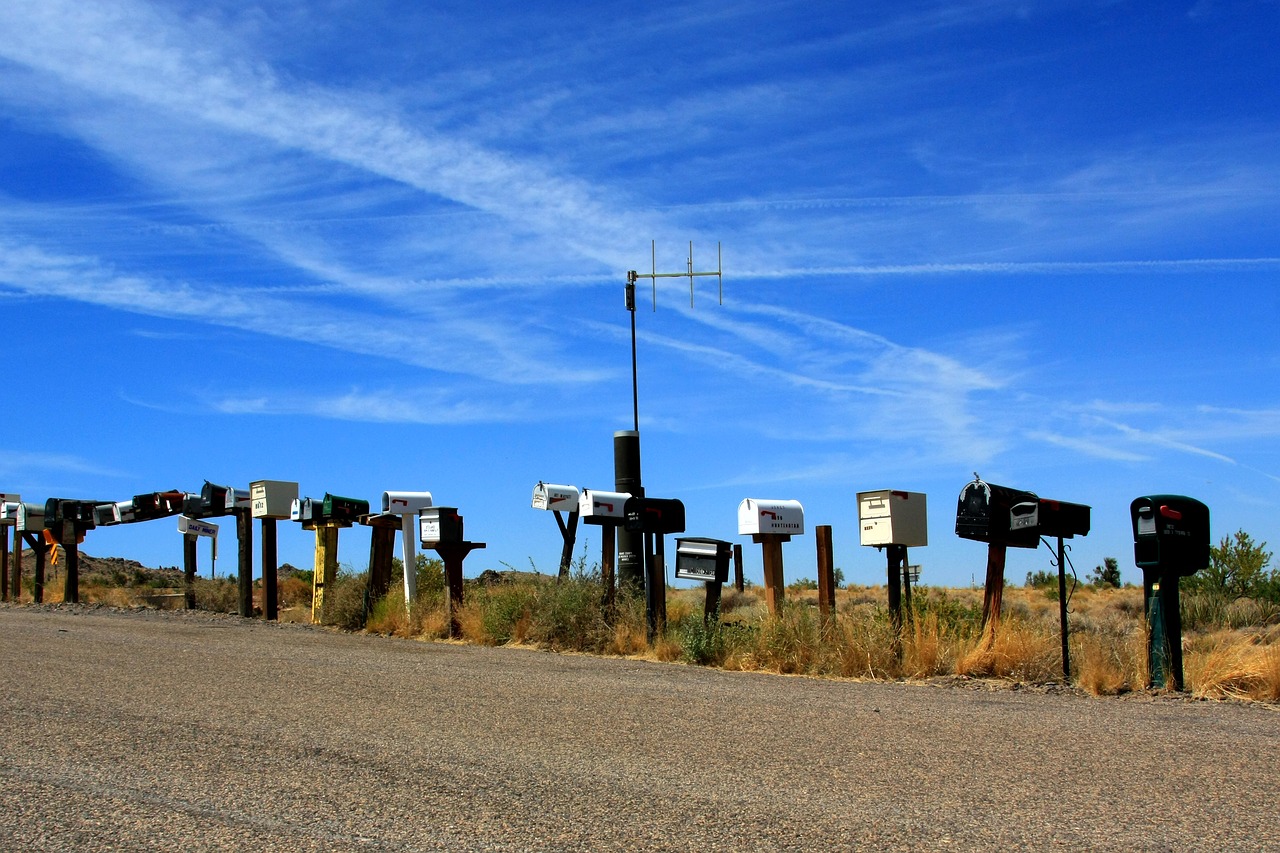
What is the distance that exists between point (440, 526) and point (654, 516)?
10.8ft

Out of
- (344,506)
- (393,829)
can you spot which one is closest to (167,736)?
(393,829)

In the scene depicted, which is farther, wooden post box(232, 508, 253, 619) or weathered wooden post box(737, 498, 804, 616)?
wooden post box(232, 508, 253, 619)

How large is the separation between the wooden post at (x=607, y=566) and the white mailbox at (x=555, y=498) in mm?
599

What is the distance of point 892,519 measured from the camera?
1146 cm

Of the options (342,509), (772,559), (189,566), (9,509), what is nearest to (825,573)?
(772,559)

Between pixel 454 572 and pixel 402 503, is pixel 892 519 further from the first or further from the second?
pixel 402 503

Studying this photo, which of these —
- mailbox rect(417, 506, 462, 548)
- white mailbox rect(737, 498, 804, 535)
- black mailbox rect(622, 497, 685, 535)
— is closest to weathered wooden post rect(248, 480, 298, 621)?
mailbox rect(417, 506, 462, 548)

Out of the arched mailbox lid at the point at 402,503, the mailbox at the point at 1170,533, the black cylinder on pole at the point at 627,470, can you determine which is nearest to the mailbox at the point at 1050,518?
the mailbox at the point at 1170,533

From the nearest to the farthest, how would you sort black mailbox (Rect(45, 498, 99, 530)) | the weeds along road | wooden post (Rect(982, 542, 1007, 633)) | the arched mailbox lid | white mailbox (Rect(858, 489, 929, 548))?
1. the weeds along road
2. wooden post (Rect(982, 542, 1007, 633))
3. white mailbox (Rect(858, 489, 929, 548))
4. the arched mailbox lid
5. black mailbox (Rect(45, 498, 99, 530))

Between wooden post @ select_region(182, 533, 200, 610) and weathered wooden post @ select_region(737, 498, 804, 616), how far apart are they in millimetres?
11839

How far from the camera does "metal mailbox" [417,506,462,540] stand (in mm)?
15109

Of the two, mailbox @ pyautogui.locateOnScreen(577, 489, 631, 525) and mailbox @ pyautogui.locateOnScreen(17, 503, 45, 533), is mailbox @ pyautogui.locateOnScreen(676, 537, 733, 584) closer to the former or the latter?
mailbox @ pyautogui.locateOnScreen(577, 489, 631, 525)

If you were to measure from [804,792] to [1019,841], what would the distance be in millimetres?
1098

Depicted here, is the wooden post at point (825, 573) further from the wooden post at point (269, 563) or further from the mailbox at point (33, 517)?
the mailbox at point (33, 517)
